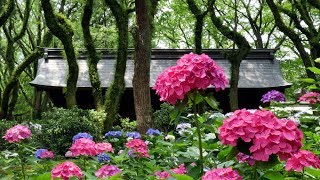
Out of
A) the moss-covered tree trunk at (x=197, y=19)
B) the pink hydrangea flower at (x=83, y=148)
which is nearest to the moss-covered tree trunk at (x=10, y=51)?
the moss-covered tree trunk at (x=197, y=19)

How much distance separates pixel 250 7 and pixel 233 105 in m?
12.6

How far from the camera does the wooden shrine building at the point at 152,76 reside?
18938 mm

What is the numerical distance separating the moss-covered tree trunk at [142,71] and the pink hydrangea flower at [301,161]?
28.8ft

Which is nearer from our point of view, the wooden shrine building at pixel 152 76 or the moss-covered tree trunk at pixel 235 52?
the moss-covered tree trunk at pixel 235 52

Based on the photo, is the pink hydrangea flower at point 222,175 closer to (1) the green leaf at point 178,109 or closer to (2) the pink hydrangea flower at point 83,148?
(1) the green leaf at point 178,109

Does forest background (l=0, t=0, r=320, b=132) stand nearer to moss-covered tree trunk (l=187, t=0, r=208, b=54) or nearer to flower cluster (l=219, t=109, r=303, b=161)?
moss-covered tree trunk (l=187, t=0, r=208, b=54)

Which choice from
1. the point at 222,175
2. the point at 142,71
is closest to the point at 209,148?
the point at 222,175

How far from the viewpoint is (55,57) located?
21719 mm

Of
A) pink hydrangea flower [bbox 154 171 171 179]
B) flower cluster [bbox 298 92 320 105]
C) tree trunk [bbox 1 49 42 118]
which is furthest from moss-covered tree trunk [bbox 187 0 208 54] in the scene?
pink hydrangea flower [bbox 154 171 171 179]

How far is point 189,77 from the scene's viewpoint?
8.07 ft

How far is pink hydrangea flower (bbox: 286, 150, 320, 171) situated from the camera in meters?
2.16

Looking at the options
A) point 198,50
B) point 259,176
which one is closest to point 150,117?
point 198,50

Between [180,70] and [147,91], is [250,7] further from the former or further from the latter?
[180,70]

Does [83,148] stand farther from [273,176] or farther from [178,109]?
[273,176]
